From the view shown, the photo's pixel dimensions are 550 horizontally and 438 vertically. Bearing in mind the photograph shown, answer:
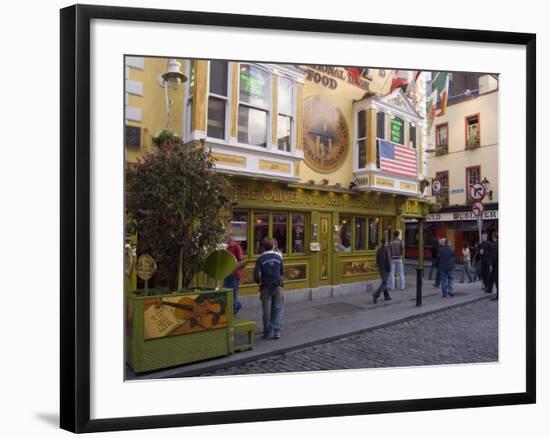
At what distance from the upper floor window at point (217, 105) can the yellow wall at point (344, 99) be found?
104 centimetres

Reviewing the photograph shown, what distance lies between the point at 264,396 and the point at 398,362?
154 cm

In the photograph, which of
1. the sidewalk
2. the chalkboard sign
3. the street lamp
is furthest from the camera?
the sidewalk

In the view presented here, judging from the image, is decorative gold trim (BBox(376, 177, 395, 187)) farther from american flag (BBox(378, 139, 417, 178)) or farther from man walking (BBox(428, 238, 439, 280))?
man walking (BBox(428, 238, 439, 280))

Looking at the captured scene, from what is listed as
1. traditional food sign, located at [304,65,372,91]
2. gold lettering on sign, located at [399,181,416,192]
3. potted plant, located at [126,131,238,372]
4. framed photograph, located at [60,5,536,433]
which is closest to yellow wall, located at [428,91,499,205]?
framed photograph, located at [60,5,536,433]

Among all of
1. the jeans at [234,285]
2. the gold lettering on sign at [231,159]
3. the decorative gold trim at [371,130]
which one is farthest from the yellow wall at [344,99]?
the jeans at [234,285]

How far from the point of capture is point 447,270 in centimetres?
556

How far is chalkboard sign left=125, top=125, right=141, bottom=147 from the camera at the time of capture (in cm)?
393

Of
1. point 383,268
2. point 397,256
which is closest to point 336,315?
point 383,268

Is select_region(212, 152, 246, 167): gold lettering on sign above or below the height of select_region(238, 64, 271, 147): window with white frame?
below

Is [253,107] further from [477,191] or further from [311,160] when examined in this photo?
[477,191]

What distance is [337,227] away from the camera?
689cm

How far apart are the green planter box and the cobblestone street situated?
38cm

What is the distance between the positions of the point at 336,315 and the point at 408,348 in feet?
3.17

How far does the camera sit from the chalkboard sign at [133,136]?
12.9ft
